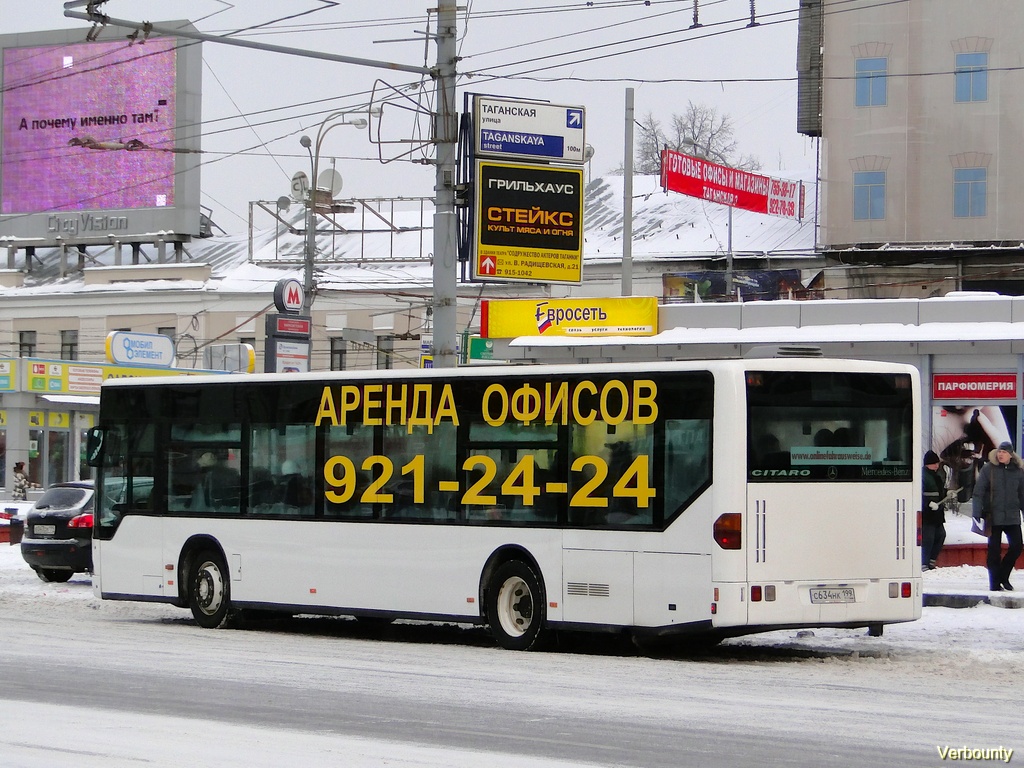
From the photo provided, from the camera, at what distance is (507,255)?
24062mm

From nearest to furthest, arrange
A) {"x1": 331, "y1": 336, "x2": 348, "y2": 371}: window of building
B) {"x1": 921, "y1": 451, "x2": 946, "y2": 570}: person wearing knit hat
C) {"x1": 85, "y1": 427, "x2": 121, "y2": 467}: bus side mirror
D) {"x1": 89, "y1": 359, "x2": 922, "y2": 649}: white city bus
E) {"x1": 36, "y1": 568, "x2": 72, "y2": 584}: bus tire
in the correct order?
{"x1": 89, "y1": 359, "x2": 922, "y2": 649}: white city bus, {"x1": 85, "y1": 427, "x2": 121, "y2": 467}: bus side mirror, {"x1": 921, "y1": 451, "x2": 946, "y2": 570}: person wearing knit hat, {"x1": 36, "y1": 568, "x2": 72, "y2": 584}: bus tire, {"x1": 331, "y1": 336, "x2": 348, "y2": 371}: window of building

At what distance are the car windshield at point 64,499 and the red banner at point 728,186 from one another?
20847 millimetres

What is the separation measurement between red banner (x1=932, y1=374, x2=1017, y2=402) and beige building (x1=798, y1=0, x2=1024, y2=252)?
984 centimetres

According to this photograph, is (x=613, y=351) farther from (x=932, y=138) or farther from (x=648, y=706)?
(x=648, y=706)

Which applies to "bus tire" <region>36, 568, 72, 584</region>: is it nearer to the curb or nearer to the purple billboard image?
the curb

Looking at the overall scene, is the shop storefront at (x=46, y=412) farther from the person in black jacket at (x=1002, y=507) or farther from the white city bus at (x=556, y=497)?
the person in black jacket at (x=1002, y=507)

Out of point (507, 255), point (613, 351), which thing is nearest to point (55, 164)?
point (613, 351)

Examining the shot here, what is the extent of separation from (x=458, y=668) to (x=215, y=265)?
47.4 m

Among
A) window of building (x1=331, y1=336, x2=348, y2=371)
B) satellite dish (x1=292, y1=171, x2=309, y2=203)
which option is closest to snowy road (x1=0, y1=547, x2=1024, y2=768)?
satellite dish (x1=292, y1=171, x2=309, y2=203)

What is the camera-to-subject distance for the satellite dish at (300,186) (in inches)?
1443

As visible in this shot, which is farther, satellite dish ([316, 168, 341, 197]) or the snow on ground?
satellite dish ([316, 168, 341, 197])

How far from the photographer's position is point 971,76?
43.3 meters

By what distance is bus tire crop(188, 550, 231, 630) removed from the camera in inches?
695

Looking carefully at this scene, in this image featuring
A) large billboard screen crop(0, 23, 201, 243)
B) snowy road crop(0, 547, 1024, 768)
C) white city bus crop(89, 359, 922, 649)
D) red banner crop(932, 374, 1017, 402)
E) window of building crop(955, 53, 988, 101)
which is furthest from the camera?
large billboard screen crop(0, 23, 201, 243)
